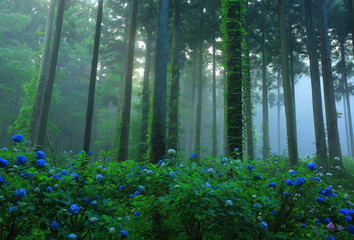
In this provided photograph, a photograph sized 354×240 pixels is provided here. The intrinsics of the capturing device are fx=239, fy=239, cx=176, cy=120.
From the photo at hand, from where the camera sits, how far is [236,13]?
23.5 ft

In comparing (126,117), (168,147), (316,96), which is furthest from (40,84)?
(316,96)

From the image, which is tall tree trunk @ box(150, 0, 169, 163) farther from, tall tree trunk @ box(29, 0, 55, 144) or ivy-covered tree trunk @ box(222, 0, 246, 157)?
tall tree trunk @ box(29, 0, 55, 144)

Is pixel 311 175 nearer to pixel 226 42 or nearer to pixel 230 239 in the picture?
pixel 230 239

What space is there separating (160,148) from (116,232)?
20.4ft

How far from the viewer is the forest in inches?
100

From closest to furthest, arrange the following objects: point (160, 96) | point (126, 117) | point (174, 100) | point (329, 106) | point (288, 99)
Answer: point (160, 96)
point (126, 117)
point (288, 99)
point (329, 106)
point (174, 100)

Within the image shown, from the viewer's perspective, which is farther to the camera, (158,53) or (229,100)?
(158,53)

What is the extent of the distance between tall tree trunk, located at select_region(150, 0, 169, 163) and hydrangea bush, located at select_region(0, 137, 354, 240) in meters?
5.13

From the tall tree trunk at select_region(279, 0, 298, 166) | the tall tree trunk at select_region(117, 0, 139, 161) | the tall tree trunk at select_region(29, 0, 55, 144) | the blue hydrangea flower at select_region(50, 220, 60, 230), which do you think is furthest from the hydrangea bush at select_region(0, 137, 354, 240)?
the tall tree trunk at select_region(29, 0, 55, 144)

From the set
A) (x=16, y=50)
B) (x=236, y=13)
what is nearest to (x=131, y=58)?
(x=236, y=13)

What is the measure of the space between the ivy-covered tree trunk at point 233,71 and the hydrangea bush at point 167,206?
3.03 metres

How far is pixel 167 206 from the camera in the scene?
2.58 m

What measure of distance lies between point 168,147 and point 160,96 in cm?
434

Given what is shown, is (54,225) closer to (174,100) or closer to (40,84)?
(174,100)
